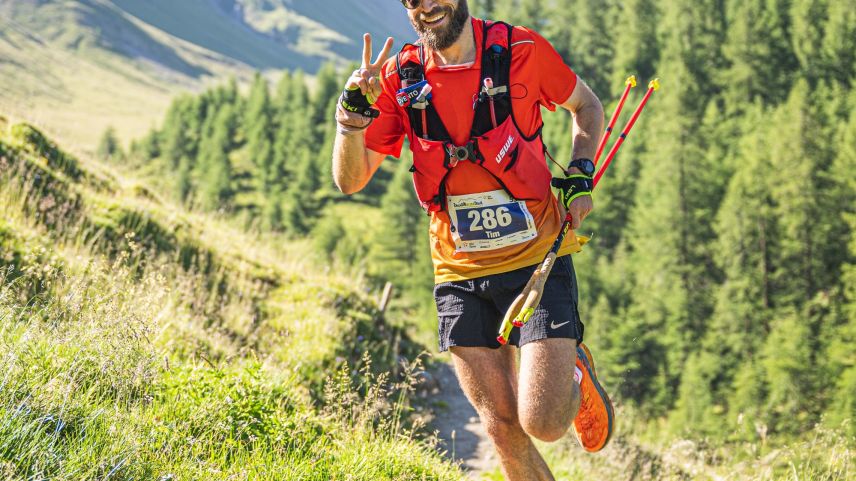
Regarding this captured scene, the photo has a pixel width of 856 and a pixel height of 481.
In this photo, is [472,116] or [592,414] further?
[592,414]

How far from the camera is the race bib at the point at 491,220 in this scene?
13.4ft

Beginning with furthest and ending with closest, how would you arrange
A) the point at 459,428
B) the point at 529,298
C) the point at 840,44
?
the point at 840,44, the point at 459,428, the point at 529,298

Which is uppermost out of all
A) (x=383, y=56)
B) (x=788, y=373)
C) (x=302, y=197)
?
(x=383, y=56)

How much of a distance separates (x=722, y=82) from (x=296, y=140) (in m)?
53.1

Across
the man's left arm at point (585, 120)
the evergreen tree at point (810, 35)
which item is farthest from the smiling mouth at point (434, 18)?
the evergreen tree at point (810, 35)

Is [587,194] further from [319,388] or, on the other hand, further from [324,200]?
[324,200]

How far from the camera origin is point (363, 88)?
3.75m

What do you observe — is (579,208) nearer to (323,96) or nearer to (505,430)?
(505,430)

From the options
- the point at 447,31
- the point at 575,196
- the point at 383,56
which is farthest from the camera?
the point at 575,196

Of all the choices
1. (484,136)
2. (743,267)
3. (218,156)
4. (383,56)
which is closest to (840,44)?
(743,267)

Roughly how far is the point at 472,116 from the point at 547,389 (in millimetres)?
1475

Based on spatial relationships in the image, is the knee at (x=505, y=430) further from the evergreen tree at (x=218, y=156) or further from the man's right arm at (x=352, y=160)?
the evergreen tree at (x=218, y=156)

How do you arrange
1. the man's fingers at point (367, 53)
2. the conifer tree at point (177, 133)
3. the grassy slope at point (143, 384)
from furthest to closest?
the conifer tree at point (177, 133)
the man's fingers at point (367, 53)
the grassy slope at point (143, 384)

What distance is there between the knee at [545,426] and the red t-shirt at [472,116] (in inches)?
32.0
